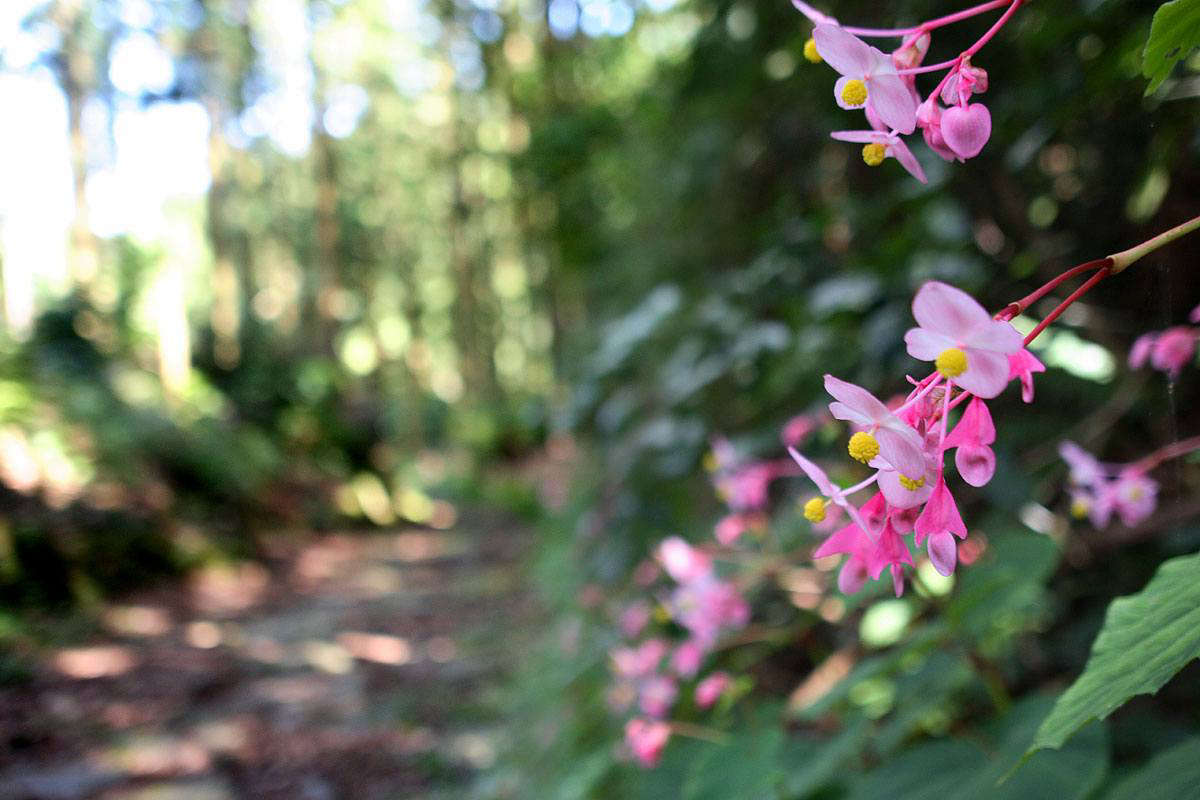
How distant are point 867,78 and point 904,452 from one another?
198mm

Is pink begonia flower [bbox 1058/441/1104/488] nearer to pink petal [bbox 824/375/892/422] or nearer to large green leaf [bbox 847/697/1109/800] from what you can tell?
large green leaf [bbox 847/697/1109/800]

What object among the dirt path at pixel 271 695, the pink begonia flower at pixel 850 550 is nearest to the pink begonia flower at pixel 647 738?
the pink begonia flower at pixel 850 550

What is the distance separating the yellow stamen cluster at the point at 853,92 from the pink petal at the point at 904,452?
181mm

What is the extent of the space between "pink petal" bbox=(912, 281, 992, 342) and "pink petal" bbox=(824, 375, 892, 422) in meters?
0.04

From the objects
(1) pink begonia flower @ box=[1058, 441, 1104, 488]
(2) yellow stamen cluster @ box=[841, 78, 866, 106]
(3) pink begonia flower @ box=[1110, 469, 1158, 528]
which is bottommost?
(3) pink begonia flower @ box=[1110, 469, 1158, 528]

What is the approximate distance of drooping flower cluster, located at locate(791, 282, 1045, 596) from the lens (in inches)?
14.8

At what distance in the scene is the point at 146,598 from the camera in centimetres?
589

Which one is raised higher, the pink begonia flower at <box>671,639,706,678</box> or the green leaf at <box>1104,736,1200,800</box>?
the pink begonia flower at <box>671,639,706,678</box>

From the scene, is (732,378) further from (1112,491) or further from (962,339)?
(962,339)

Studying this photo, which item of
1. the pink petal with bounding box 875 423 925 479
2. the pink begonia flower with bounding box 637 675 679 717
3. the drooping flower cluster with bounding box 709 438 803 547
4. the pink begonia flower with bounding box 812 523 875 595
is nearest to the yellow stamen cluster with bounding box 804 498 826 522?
the pink begonia flower with bounding box 812 523 875 595

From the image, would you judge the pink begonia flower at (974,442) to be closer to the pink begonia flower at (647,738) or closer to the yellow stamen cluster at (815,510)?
the yellow stamen cluster at (815,510)

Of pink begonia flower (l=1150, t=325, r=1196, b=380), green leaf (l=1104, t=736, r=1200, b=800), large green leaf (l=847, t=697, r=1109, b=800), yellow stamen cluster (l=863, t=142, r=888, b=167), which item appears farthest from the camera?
large green leaf (l=847, t=697, r=1109, b=800)

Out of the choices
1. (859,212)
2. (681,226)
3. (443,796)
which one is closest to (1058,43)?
(859,212)

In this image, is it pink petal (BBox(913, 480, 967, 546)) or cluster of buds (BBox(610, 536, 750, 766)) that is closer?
pink petal (BBox(913, 480, 967, 546))
